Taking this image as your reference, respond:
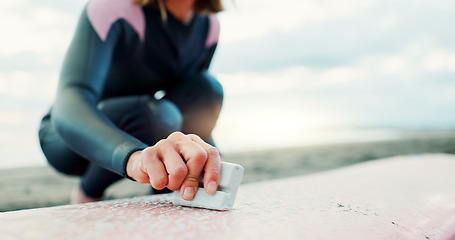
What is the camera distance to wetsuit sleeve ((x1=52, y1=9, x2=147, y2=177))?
57 centimetres

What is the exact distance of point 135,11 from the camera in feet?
2.83

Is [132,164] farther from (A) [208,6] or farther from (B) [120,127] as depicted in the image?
(A) [208,6]

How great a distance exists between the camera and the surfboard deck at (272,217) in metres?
0.39

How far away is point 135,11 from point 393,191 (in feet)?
2.24

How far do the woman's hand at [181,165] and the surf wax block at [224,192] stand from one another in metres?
0.01

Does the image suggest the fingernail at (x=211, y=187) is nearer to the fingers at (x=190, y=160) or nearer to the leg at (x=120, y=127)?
the fingers at (x=190, y=160)

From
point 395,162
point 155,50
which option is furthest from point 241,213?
point 395,162

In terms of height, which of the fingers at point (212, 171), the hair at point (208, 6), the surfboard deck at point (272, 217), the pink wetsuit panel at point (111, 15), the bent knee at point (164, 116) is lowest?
the surfboard deck at point (272, 217)

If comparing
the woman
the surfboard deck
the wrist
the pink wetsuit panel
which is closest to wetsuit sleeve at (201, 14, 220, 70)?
the woman

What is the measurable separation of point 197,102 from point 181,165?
598mm

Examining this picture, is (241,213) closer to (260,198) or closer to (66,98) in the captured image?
(260,198)

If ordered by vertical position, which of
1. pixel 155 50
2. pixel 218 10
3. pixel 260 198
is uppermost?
pixel 218 10

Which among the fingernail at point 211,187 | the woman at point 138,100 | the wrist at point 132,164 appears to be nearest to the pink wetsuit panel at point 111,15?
the woman at point 138,100

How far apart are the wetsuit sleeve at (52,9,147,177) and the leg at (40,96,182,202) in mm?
136
